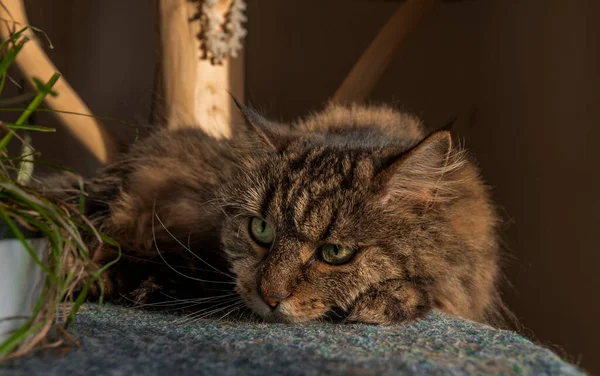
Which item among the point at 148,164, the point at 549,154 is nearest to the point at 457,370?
the point at 148,164

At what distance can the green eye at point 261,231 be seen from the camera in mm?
1165

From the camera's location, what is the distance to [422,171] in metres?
Result: 1.11

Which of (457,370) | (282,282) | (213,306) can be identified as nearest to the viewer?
(457,370)

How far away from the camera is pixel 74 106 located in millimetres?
1627

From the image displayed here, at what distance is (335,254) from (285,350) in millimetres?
303

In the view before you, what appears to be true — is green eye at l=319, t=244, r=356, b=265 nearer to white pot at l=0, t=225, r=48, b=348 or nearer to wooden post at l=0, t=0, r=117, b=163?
white pot at l=0, t=225, r=48, b=348

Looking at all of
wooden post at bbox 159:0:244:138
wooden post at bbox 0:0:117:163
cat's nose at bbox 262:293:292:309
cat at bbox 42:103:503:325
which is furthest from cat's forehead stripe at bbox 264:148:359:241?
wooden post at bbox 0:0:117:163

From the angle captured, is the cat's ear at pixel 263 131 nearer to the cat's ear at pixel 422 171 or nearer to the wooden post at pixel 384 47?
the cat's ear at pixel 422 171

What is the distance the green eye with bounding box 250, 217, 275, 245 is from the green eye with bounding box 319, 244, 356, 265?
0.43ft

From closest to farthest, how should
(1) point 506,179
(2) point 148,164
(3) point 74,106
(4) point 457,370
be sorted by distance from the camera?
(4) point 457,370 < (2) point 148,164 < (3) point 74,106 < (1) point 506,179

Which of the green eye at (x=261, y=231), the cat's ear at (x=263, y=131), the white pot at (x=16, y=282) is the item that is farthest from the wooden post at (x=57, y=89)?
the white pot at (x=16, y=282)

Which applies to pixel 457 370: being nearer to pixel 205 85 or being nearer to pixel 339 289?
pixel 339 289

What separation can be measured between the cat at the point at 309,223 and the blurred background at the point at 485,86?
0.47 meters

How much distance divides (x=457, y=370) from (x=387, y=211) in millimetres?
434
